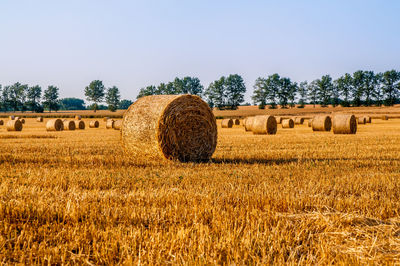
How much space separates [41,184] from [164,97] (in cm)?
531

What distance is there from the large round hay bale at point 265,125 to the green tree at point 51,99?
113618 millimetres

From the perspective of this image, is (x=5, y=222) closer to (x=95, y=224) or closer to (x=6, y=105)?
(x=95, y=224)

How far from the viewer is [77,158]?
1020 cm

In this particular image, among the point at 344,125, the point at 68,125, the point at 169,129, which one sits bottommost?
the point at 344,125

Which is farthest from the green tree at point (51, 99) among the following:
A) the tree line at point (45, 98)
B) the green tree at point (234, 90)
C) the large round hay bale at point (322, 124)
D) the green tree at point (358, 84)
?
the large round hay bale at point (322, 124)

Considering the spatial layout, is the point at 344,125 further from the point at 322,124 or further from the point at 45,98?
the point at 45,98

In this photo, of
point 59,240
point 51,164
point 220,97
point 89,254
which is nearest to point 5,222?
point 59,240

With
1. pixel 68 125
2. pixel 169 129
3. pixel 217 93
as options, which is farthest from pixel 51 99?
pixel 169 129

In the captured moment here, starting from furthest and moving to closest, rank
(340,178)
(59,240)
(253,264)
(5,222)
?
1. (340,178)
2. (5,222)
3. (59,240)
4. (253,264)

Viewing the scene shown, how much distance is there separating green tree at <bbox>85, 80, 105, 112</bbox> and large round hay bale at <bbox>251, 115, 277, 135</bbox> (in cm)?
12032

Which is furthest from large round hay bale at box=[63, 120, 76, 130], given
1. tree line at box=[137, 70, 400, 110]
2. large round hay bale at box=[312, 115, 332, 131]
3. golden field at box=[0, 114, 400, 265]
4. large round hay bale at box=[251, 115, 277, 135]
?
tree line at box=[137, 70, 400, 110]

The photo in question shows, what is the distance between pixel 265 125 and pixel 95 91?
399 ft

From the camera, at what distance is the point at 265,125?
2327 centimetres

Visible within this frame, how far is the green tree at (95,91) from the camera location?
138 m
